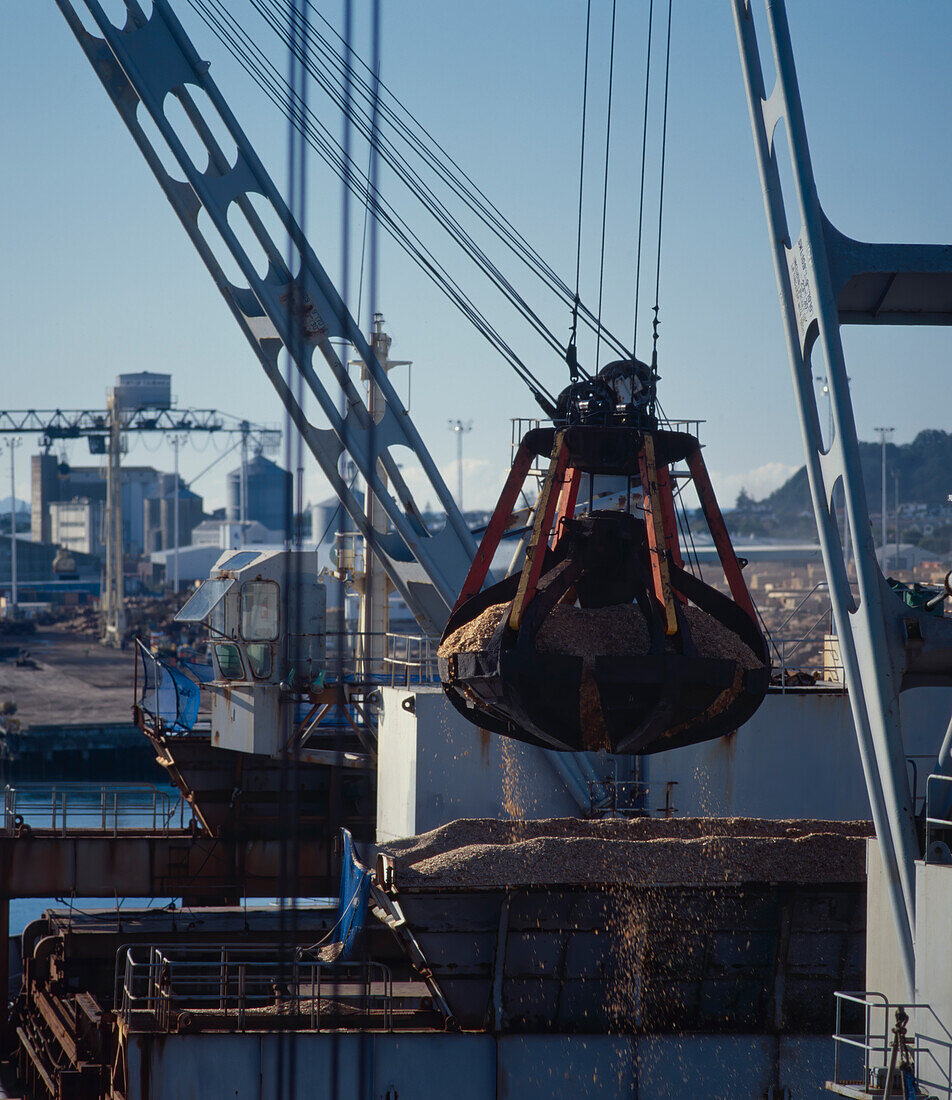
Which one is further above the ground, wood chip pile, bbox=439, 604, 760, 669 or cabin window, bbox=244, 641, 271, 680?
wood chip pile, bbox=439, 604, 760, 669

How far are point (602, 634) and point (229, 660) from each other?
44.9ft

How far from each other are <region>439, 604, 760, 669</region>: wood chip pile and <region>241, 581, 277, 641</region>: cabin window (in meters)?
12.8

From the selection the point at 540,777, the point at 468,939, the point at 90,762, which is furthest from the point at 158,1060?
the point at 90,762

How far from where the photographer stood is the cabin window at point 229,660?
22641 mm

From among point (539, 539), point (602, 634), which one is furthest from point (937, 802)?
point (539, 539)

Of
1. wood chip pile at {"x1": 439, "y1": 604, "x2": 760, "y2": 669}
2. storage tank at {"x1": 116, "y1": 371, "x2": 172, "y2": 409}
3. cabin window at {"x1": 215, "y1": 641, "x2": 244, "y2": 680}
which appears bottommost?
cabin window at {"x1": 215, "y1": 641, "x2": 244, "y2": 680}

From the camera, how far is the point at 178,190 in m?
18.9

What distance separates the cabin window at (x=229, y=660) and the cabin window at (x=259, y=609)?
0.31 metres

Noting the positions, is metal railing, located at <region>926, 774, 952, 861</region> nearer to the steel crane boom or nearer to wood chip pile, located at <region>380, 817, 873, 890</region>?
wood chip pile, located at <region>380, 817, 873, 890</region>

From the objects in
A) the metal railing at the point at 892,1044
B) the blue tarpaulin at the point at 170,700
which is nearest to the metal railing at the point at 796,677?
the metal railing at the point at 892,1044

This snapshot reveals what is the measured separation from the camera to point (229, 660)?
2278 centimetres

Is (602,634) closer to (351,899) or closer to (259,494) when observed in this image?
(351,899)

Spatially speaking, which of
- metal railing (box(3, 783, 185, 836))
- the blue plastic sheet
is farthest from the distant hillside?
the blue plastic sheet

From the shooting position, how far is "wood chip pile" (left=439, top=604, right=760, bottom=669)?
32.4 ft
